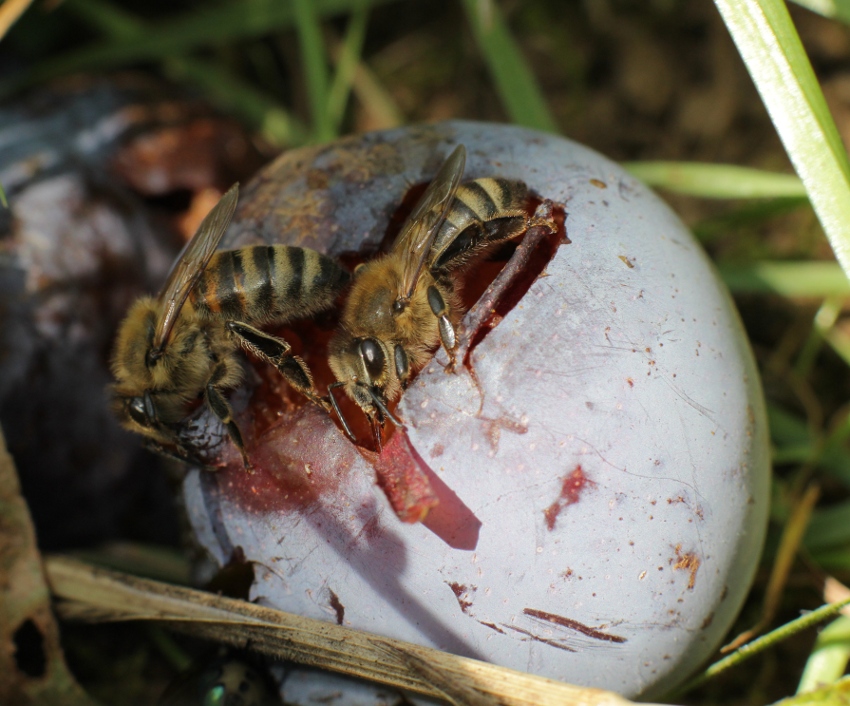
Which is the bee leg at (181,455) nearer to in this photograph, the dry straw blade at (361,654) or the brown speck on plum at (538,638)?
the dry straw blade at (361,654)

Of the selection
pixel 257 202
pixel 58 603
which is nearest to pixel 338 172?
pixel 257 202

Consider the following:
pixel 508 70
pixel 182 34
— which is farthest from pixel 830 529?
pixel 182 34

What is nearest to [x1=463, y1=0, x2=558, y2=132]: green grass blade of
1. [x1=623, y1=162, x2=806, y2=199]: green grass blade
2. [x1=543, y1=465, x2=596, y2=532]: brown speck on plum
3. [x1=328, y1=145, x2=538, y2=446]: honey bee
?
[x1=623, y1=162, x2=806, y2=199]: green grass blade

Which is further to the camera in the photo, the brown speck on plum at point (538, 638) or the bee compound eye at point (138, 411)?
the bee compound eye at point (138, 411)

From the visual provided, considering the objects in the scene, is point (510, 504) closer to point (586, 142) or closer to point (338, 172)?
point (338, 172)

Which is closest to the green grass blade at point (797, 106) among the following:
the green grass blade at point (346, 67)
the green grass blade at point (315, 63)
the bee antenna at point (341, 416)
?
the bee antenna at point (341, 416)

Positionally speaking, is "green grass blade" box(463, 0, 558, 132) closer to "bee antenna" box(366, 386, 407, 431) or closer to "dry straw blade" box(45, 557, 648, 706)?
"bee antenna" box(366, 386, 407, 431)

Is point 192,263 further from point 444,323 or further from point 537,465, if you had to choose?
point 537,465
